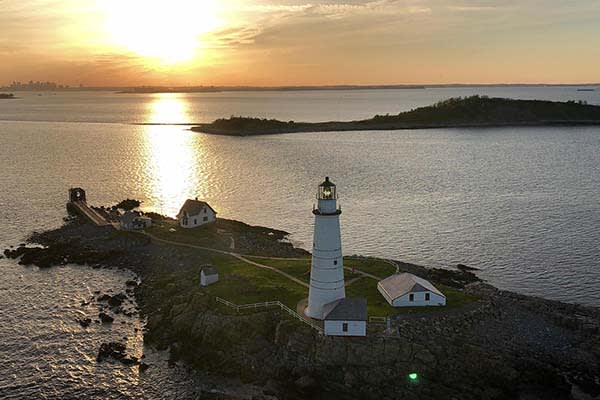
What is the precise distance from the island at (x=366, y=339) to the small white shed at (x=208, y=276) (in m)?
0.66

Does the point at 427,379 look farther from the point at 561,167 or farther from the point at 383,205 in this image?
the point at 561,167

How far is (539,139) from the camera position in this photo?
545 ft

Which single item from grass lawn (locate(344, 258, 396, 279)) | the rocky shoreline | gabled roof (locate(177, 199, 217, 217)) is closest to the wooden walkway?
gabled roof (locate(177, 199, 217, 217))

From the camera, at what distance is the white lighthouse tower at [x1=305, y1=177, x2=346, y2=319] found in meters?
32.8

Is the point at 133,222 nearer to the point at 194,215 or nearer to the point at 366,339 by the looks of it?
the point at 194,215

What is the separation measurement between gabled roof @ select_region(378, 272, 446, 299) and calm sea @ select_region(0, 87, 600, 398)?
46.3 feet

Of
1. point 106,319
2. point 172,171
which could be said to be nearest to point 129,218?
point 106,319

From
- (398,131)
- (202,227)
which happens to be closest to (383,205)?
(202,227)

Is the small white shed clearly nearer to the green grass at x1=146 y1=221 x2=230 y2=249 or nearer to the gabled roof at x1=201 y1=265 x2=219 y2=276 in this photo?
the gabled roof at x1=201 y1=265 x2=219 y2=276

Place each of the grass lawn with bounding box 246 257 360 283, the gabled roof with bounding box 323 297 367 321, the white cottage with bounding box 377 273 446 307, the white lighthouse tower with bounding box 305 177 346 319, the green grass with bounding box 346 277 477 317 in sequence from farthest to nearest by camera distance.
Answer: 1. the grass lawn with bounding box 246 257 360 283
2. the white cottage with bounding box 377 273 446 307
3. the green grass with bounding box 346 277 477 317
4. the gabled roof with bounding box 323 297 367 321
5. the white lighthouse tower with bounding box 305 177 346 319

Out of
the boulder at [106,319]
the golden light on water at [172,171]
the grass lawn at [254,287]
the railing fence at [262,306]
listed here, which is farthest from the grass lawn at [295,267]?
the golden light on water at [172,171]

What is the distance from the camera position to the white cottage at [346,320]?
109ft

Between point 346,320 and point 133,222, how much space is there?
38.0 m

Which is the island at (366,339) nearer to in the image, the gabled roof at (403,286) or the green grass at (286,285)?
the green grass at (286,285)
